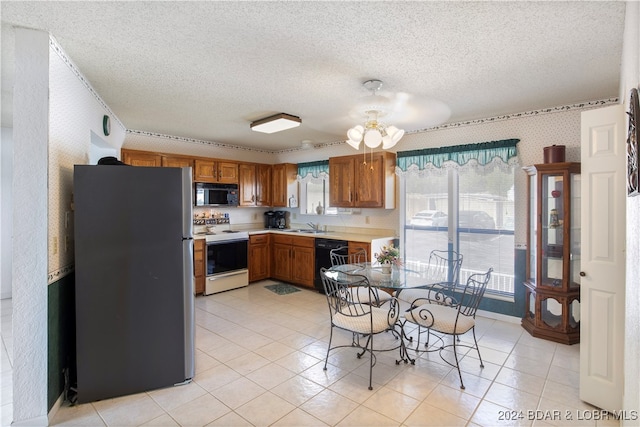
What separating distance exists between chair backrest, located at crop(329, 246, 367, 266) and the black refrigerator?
2387 millimetres

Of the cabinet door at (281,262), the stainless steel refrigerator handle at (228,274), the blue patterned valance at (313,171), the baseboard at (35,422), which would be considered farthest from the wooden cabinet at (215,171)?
the baseboard at (35,422)

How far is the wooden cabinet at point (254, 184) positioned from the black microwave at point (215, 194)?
0.17 metres

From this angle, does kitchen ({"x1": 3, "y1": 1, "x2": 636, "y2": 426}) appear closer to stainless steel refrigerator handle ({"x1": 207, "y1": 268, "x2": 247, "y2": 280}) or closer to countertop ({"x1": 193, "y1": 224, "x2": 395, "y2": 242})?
countertop ({"x1": 193, "y1": 224, "x2": 395, "y2": 242})

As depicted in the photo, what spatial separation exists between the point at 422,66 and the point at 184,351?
116 inches

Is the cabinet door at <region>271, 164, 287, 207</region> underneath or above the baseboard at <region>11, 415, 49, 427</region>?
above

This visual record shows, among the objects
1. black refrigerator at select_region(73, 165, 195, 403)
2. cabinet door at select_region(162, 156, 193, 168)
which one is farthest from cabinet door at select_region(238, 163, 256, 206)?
black refrigerator at select_region(73, 165, 195, 403)

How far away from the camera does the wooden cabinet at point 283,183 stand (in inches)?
243

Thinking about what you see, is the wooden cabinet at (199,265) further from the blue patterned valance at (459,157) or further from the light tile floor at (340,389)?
the blue patterned valance at (459,157)

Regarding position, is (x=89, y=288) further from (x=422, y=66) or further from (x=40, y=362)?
(x=422, y=66)

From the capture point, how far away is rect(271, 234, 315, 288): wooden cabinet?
17.3 ft

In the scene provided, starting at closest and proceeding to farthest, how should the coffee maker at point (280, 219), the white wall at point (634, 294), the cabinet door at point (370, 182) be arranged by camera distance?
the white wall at point (634, 294) < the cabinet door at point (370, 182) < the coffee maker at point (280, 219)

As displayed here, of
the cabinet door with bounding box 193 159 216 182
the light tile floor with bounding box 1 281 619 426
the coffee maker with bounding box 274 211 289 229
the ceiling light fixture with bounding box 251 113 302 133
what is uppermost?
the ceiling light fixture with bounding box 251 113 302 133

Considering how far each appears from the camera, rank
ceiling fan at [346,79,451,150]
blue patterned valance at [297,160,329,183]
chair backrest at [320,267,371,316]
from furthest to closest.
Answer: blue patterned valance at [297,160,329,183] → ceiling fan at [346,79,451,150] → chair backrest at [320,267,371,316]

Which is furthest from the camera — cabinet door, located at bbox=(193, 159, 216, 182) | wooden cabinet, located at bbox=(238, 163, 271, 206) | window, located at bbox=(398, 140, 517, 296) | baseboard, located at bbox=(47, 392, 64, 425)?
wooden cabinet, located at bbox=(238, 163, 271, 206)
